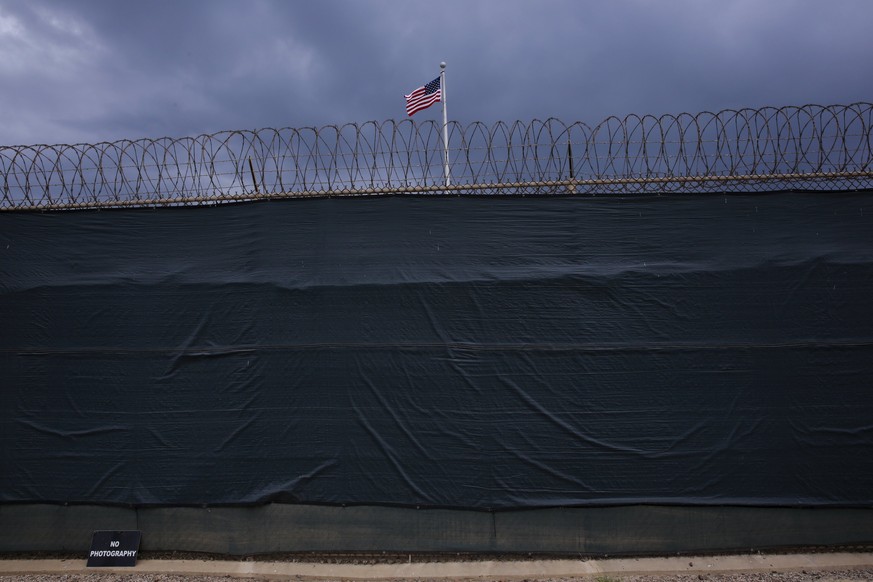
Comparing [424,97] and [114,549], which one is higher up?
[424,97]

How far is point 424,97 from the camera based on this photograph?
32.1ft

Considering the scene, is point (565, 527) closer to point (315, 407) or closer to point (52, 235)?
point (315, 407)

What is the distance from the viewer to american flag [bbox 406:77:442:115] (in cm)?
971

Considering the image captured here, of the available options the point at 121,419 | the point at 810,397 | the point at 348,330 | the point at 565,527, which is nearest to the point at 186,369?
the point at 121,419

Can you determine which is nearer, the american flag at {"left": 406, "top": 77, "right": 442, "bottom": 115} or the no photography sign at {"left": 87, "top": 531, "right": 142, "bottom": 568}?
the no photography sign at {"left": 87, "top": 531, "right": 142, "bottom": 568}

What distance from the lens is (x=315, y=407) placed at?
3980 millimetres

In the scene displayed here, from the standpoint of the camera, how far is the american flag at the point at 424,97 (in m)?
9.71

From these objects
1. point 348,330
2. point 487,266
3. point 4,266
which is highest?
point 4,266

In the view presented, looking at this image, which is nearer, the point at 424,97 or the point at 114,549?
the point at 114,549

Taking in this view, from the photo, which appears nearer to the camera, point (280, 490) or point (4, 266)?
point (280, 490)

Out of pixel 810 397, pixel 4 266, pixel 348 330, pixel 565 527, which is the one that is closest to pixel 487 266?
pixel 348 330

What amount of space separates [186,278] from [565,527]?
357 centimetres

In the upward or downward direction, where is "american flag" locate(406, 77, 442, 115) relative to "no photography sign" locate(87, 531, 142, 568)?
upward

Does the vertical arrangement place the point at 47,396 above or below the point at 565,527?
above
